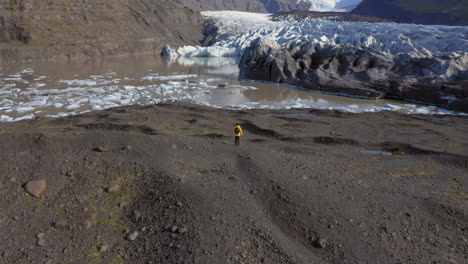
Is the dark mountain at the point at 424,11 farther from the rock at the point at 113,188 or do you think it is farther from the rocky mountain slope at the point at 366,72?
the rock at the point at 113,188

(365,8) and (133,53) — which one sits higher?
(365,8)

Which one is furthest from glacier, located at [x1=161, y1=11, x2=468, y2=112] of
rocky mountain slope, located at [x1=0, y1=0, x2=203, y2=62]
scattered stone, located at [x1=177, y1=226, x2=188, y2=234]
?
rocky mountain slope, located at [x1=0, y1=0, x2=203, y2=62]

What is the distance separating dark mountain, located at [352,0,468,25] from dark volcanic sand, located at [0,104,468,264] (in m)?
116

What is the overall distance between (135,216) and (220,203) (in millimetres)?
1648

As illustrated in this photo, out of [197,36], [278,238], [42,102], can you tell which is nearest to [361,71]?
[42,102]

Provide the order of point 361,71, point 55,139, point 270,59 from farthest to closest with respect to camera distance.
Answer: point 270,59, point 361,71, point 55,139

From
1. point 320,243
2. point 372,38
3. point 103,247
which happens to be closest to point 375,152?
point 320,243

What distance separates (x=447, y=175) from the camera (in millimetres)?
9727

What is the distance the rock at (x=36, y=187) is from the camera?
6555 mm

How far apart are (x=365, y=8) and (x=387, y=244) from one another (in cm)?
19140

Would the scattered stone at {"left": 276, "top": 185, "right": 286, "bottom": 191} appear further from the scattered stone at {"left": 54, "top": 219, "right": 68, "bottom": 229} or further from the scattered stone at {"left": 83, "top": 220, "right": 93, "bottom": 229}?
the scattered stone at {"left": 54, "top": 219, "right": 68, "bottom": 229}

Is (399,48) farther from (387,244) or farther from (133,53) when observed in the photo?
(133,53)

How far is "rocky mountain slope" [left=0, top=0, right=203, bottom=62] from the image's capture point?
54719 mm

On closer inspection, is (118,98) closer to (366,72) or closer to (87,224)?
(87,224)
